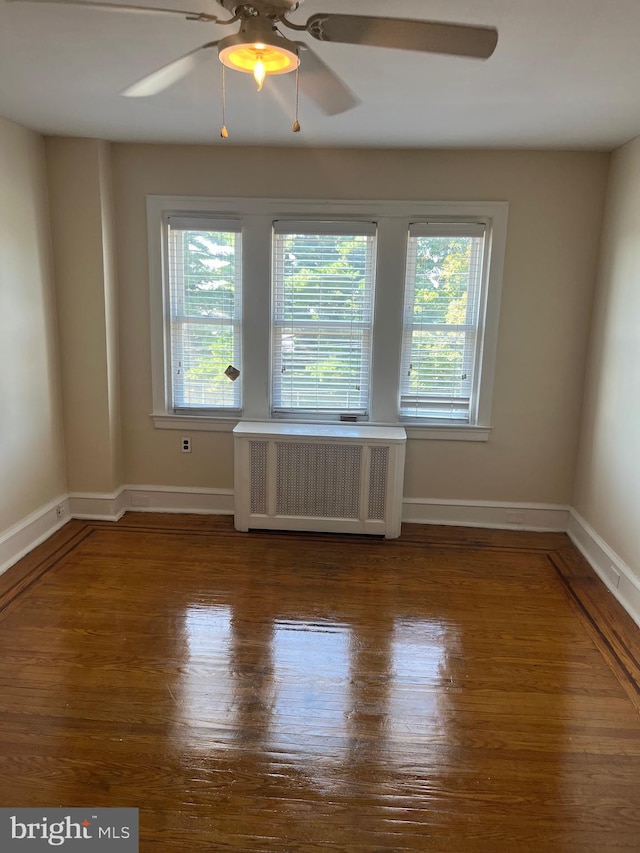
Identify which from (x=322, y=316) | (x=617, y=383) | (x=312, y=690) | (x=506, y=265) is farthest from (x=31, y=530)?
(x=617, y=383)

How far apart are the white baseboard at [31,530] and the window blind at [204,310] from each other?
1.09 meters

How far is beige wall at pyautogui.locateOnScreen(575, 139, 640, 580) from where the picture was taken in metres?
3.23

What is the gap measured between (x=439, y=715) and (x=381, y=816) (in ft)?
1.82

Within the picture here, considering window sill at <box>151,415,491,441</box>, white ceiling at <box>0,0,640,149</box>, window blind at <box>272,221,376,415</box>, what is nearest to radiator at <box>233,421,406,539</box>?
window sill at <box>151,415,491,441</box>

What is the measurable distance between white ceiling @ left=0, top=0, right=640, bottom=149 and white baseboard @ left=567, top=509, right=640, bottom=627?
2.45 meters

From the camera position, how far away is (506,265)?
3.84 m

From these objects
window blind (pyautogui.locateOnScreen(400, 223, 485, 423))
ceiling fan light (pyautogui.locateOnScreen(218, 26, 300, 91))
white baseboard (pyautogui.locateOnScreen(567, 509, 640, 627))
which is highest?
ceiling fan light (pyautogui.locateOnScreen(218, 26, 300, 91))

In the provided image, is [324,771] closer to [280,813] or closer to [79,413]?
[280,813]

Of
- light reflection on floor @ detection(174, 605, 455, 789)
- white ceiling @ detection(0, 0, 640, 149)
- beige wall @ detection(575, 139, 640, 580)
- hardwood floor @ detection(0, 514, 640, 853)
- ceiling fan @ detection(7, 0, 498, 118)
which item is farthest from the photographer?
beige wall @ detection(575, 139, 640, 580)

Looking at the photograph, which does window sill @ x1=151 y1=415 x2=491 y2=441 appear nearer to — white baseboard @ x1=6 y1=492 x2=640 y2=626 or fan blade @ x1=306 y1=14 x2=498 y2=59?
white baseboard @ x1=6 y1=492 x2=640 y2=626

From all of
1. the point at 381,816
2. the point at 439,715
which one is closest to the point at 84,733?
the point at 381,816

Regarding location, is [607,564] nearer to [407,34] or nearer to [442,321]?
[442,321]

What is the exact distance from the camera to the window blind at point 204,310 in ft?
13.0

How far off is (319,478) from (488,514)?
1334mm
